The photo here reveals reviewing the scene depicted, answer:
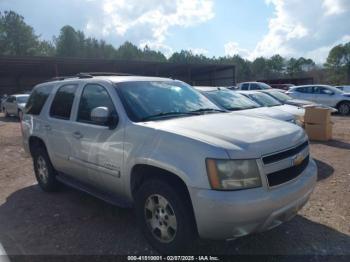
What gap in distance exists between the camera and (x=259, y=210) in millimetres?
2975

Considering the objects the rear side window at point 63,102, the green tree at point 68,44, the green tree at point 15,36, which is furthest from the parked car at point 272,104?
the green tree at point 68,44

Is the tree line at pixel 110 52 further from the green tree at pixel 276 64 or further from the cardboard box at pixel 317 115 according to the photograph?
the cardboard box at pixel 317 115

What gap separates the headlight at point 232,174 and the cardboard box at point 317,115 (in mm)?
7399

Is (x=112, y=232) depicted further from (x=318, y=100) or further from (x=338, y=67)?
(x=338, y=67)

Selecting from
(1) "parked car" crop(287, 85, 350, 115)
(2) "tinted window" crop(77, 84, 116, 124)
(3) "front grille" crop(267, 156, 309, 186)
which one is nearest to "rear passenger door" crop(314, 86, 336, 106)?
(1) "parked car" crop(287, 85, 350, 115)

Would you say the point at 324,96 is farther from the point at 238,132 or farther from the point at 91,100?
the point at 238,132

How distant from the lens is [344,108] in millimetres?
17938

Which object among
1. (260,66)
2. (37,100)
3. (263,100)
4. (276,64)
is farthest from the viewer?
(276,64)

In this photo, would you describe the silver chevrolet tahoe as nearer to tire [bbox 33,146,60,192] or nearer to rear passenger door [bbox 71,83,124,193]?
rear passenger door [bbox 71,83,124,193]

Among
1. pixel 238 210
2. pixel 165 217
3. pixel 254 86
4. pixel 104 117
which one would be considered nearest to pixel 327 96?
pixel 254 86

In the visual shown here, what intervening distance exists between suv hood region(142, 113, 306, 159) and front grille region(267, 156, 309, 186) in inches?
8.7

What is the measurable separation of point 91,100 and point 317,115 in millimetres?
7275

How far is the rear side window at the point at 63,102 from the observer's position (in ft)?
16.2

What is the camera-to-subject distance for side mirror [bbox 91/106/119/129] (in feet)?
12.5
